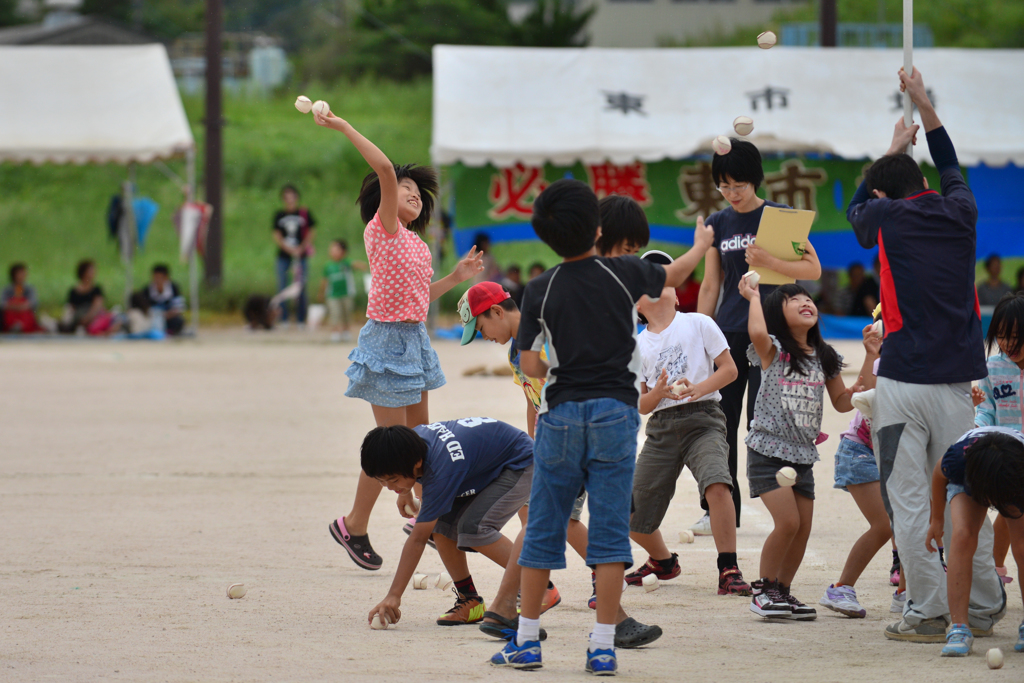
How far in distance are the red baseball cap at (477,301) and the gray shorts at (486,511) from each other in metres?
0.57

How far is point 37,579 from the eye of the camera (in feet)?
15.7

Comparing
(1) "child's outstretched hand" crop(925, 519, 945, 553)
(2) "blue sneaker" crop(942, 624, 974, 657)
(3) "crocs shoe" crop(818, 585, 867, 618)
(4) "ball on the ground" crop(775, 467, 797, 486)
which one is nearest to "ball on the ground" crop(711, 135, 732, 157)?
(4) "ball on the ground" crop(775, 467, 797, 486)

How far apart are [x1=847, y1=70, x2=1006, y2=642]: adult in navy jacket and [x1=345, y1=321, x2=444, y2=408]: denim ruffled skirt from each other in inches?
80.3

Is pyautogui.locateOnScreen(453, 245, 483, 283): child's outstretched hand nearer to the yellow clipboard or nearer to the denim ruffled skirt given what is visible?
the denim ruffled skirt

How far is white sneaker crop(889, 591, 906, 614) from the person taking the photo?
4.33m

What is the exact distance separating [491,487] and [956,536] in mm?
1707

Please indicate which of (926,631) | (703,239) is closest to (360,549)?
(703,239)

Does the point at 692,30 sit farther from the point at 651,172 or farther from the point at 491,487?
the point at 491,487

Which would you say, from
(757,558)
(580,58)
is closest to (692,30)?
(580,58)

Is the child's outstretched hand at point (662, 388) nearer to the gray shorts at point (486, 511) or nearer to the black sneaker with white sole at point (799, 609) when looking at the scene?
the gray shorts at point (486, 511)

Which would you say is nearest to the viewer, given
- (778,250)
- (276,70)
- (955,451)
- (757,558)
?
(955,451)

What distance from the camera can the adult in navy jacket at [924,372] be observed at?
3.98 m

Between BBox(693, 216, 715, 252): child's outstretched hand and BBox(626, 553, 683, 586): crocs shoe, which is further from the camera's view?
BBox(626, 553, 683, 586): crocs shoe

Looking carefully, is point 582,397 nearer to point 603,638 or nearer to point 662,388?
point 662,388
